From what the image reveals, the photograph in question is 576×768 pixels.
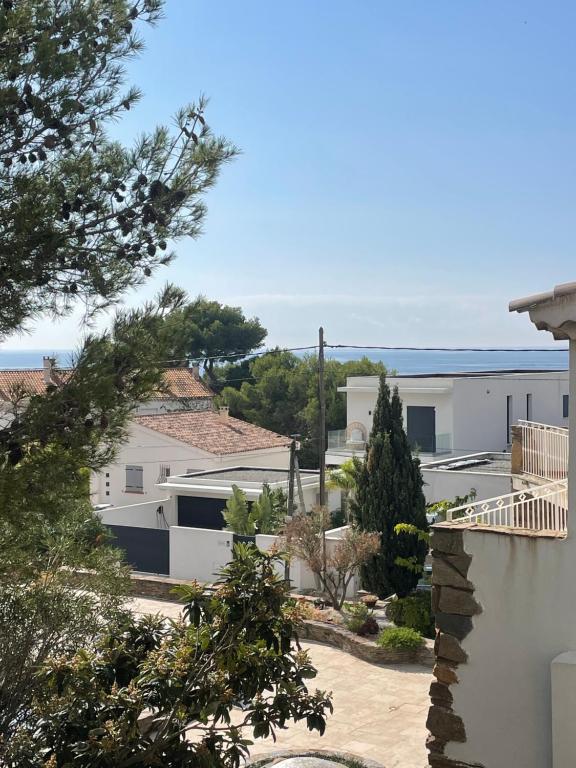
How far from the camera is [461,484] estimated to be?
939 inches

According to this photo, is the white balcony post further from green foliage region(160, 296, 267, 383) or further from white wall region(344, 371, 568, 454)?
green foliage region(160, 296, 267, 383)

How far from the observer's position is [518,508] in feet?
32.1

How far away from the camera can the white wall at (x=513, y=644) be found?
8102mm

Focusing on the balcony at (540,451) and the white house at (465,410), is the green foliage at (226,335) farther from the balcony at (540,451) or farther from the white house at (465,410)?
the balcony at (540,451)

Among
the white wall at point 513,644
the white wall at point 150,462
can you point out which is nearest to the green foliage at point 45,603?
the white wall at point 513,644

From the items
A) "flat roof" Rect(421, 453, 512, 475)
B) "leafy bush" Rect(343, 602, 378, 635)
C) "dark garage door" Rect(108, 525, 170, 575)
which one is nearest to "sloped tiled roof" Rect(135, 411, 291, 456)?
"dark garage door" Rect(108, 525, 170, 575)

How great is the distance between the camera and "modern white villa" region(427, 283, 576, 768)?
7945 mm

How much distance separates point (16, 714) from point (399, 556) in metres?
13.2

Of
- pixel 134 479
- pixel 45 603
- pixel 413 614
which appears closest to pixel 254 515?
pixel 413 614

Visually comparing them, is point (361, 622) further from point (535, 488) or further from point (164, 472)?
point (164, 472)

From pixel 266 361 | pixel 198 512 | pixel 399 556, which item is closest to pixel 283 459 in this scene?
pixel 198 512

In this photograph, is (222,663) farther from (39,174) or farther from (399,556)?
(399,556)

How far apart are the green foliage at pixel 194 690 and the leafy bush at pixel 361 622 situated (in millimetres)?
10238

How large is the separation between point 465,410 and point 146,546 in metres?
14.1
